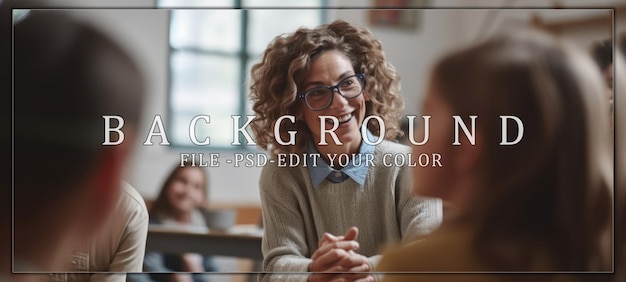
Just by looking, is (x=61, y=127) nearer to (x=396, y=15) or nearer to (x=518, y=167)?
(x=396, y=15)

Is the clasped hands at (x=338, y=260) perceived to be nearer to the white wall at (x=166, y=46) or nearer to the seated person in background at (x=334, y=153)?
the seated person in background at (x=334, y=153)

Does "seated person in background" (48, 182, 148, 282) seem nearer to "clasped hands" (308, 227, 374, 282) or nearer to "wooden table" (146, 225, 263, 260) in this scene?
"wooden table" (146, 225, 263, 260)

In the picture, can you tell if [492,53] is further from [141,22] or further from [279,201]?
[141,22]

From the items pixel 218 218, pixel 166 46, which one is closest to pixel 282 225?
pixel 218 218

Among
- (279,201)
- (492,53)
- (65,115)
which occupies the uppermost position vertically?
(492,53)

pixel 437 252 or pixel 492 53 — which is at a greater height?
pixel 492 53

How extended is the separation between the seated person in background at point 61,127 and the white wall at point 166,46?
3cm

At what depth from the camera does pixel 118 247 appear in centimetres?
145

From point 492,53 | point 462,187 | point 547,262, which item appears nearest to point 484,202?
point 462,187

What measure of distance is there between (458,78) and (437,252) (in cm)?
34

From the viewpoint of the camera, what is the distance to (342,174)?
1.42 metres

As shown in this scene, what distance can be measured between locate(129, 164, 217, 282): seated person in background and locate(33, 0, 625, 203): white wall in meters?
0.02

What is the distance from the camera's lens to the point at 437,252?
1.41m

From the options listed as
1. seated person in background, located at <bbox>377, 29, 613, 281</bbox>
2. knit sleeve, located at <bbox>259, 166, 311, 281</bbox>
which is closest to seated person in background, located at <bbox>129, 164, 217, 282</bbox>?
knit sleeve, located at <bbox>259, 166, 311, 281</bbox>
